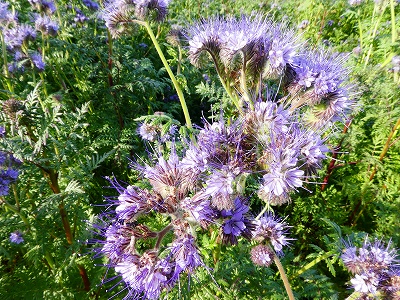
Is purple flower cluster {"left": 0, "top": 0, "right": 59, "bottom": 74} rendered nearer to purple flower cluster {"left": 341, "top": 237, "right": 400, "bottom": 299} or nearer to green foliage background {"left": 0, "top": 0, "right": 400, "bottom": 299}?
green foliage background {"left": 0, "top": 0, "right": 400, "bottom": 299}

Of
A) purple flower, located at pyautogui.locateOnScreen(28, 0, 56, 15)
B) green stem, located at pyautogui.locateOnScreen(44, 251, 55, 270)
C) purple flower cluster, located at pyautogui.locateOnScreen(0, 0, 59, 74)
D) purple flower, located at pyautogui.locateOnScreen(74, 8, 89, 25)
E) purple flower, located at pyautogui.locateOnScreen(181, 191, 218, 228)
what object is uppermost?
purple flower, located at pyautogui.locateOnScreen(28, 0, 56, 15)

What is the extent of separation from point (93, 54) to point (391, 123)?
3471mm

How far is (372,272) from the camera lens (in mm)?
1772

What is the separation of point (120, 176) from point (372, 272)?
257 cm

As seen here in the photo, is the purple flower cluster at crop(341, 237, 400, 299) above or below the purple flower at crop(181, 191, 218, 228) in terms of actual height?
below

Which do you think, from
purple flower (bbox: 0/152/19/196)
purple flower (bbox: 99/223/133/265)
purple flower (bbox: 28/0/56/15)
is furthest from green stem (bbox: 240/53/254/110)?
purple flower (bbox: 28/0/56/15)

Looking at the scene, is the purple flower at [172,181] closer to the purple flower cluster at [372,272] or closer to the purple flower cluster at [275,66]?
the purple flower cluster at [275,66]

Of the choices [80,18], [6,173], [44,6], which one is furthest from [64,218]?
[80,18]

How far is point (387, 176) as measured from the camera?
317 cm

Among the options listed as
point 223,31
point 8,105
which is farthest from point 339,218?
point 8,105

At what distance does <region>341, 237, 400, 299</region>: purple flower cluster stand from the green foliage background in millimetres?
129

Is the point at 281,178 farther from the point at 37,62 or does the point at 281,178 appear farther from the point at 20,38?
the point at 20,38

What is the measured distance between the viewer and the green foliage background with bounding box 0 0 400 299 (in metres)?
2.05

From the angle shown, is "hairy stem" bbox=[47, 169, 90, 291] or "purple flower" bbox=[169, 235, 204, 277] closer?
"purple flower" bbox=[169, 235, 204, 277]
